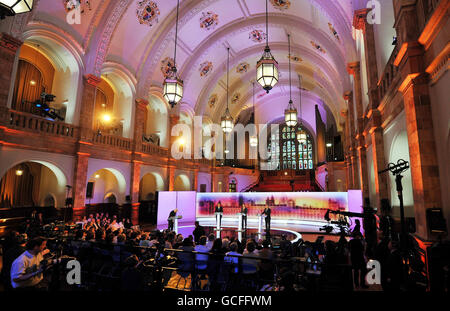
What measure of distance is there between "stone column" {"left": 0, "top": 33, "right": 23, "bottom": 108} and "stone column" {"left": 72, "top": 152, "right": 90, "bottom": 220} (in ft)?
11.1

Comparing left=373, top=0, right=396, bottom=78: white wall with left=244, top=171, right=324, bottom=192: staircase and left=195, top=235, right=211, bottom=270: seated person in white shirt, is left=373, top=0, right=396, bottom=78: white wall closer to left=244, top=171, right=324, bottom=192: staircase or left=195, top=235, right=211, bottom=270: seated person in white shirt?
left=195, top=235, right=211, bottom=270: seated person in white shirt

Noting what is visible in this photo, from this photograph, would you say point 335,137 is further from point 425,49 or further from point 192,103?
point 425,49

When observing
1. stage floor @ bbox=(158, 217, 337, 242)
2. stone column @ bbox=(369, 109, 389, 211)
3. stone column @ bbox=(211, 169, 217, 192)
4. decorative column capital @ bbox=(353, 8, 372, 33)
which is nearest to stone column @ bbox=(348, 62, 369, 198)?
decorative column capital @ bbox=(353, 8, 372, 33)

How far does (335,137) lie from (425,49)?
55.8 ft

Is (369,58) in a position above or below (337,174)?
above

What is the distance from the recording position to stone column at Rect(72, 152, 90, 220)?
10.4m

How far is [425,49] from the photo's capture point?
3986 millimetres

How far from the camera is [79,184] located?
10.6 meters

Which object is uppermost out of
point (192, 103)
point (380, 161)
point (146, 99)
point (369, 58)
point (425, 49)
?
point (192, 103)

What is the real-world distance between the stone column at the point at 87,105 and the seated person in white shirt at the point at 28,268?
841 cm

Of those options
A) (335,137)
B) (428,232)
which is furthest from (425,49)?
(335,137)

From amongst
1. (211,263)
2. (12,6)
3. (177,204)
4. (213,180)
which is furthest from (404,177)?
(213,180)

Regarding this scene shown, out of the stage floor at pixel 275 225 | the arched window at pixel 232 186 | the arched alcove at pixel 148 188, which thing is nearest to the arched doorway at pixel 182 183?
the arched alcove at pixel 148 188

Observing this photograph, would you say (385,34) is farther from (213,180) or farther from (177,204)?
(213,180)
